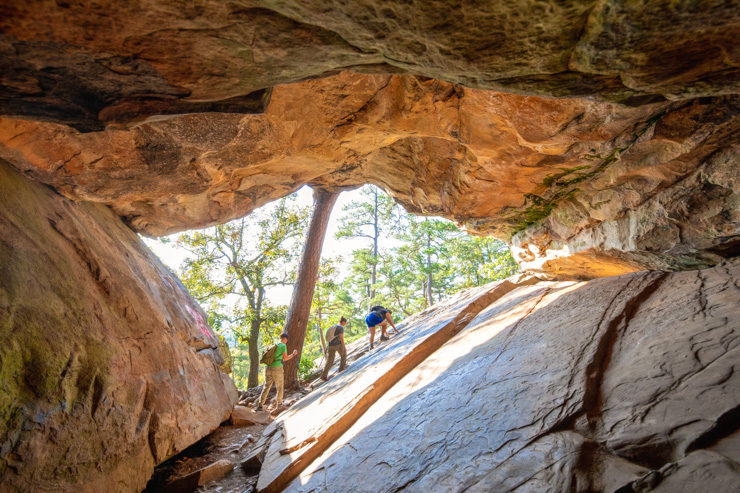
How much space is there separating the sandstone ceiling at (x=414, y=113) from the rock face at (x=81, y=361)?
90 cm

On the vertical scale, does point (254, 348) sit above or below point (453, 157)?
below

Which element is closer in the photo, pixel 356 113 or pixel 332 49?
pixel 332 49

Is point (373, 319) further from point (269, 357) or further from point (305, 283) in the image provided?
point (269, 357)

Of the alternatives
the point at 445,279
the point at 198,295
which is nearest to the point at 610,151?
the point at 198,295

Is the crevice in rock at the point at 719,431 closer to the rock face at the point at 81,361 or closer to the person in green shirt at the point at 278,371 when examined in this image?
the rock face at the point at 81,361

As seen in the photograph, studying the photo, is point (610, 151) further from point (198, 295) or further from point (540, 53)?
point (198, 295)

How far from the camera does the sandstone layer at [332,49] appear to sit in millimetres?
1872

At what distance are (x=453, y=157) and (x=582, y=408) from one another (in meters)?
5.44

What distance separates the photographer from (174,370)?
5406 mm

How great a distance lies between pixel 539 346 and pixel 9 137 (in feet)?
24.0

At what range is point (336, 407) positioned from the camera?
17.7 feet

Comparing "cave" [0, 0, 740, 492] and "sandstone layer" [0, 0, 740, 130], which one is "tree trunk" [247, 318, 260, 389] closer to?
"cave" [0, 0, 740, 492]

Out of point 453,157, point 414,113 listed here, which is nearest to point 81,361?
point 414,113

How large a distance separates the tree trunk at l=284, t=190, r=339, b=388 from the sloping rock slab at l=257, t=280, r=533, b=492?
2.41 metres
